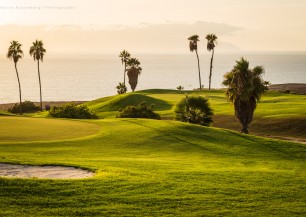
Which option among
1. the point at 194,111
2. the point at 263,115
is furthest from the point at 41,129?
the point at 263,115

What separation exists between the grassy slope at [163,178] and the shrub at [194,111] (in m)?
12.7

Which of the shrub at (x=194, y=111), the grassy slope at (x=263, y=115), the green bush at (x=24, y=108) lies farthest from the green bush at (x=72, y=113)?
the green bush at (x=24, y=108)

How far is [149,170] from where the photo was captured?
794 inches

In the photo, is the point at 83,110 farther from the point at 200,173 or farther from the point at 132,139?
the point at 200,173

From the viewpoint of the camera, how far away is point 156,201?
15891mm

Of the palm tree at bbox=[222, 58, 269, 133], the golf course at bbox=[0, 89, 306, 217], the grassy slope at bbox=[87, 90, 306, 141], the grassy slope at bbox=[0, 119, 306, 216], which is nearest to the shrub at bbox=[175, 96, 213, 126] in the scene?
the palm tree at bbox=[222, 58, 269, 133]

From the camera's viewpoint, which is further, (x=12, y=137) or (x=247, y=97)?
(x=247, y=97)

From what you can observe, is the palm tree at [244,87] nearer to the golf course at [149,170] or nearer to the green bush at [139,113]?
the golf course at [149,170]

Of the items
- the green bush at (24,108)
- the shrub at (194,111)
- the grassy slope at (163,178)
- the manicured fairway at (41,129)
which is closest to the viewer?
the grassy slope at (163,178)

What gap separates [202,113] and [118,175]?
26.2m

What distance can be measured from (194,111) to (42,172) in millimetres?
26669

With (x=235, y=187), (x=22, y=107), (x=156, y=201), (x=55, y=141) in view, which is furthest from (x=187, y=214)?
(x=22, y=107)

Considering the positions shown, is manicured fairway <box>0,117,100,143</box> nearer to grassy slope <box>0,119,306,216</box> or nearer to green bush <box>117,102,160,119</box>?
grassy slope <box>0,119,306,216</box>

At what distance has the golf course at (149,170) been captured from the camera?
1542 cm
